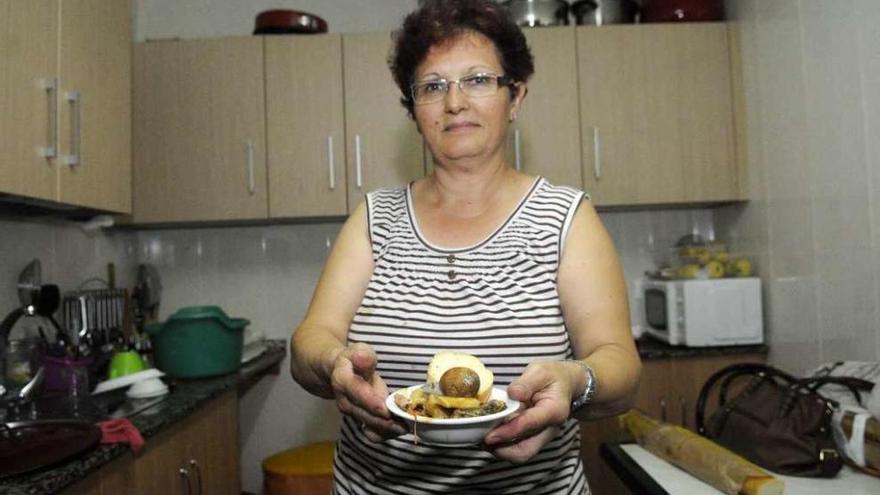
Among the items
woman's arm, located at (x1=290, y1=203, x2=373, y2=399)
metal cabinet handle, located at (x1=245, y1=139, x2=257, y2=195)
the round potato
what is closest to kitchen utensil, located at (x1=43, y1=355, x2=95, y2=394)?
metal cabinet handle, located at (x1=245, y1=139, x2=257, y2=195)

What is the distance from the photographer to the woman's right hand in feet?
2.25

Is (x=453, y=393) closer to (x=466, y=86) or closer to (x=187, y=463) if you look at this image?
(x=466, y=86)

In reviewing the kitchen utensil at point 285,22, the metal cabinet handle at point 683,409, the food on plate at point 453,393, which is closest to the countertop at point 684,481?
the food on plate at point 453,393

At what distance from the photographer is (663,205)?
2.41 m

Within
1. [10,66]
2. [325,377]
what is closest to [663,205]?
[325,377]

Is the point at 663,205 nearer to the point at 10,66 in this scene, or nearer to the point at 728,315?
the point at 728,315

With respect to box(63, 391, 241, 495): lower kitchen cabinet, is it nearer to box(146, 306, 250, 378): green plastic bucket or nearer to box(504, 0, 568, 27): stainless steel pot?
box(146, 306, 250, 378): green plastic bucket

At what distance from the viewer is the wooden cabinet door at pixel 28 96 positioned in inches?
50.1

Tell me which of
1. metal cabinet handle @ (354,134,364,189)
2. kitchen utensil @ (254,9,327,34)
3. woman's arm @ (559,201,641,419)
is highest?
Result: kitchen utensil @ (254,9,327,34)

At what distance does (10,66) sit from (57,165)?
280mm

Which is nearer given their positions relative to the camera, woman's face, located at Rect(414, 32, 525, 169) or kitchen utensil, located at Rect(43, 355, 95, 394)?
woman's face, located at Rect(414, 32, 525, 169)

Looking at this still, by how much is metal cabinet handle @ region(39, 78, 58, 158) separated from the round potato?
48.9 inches

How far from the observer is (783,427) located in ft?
4.08

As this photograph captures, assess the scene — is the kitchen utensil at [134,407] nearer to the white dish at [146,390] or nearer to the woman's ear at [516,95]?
the white dish at [146,390]
